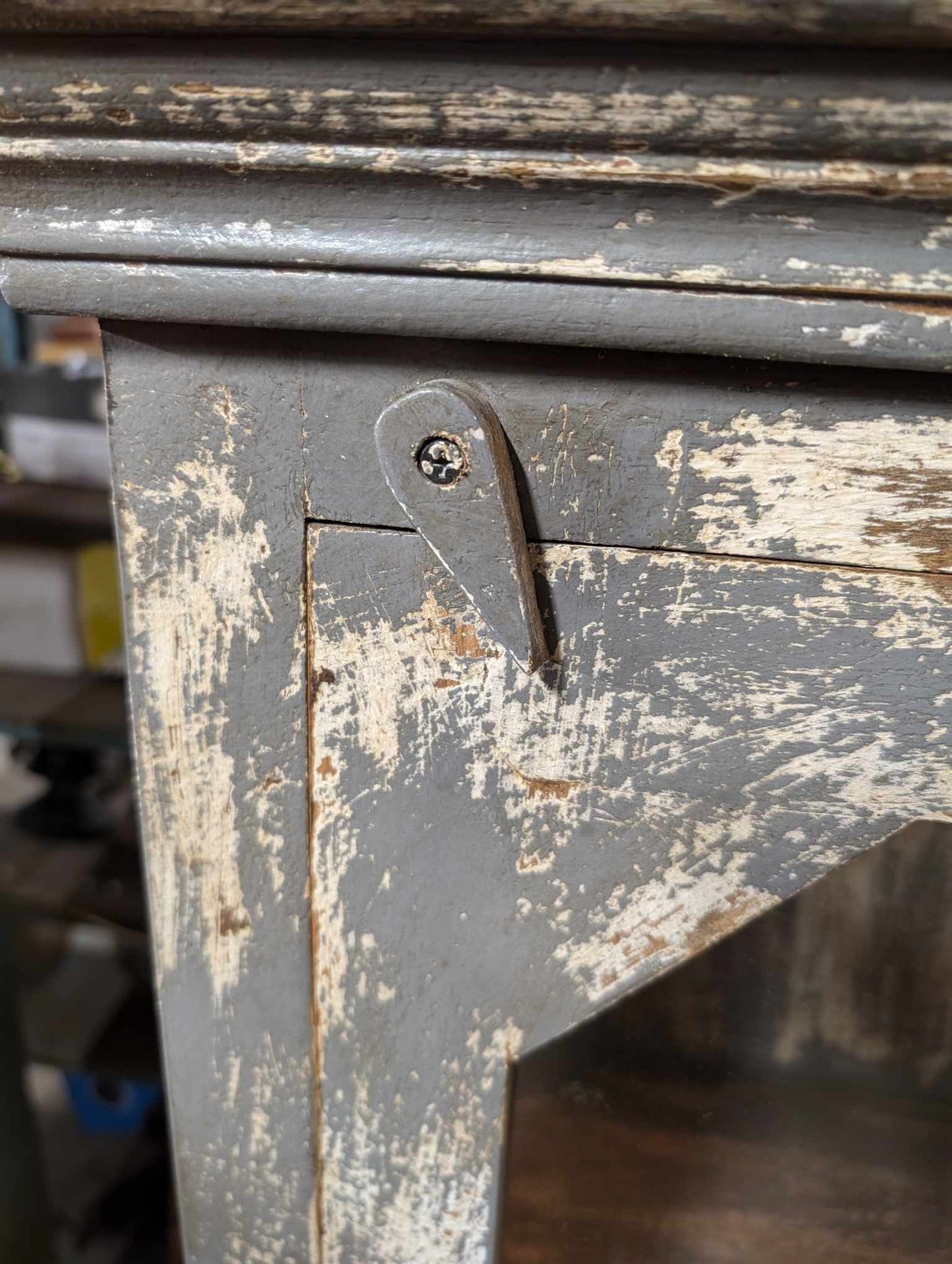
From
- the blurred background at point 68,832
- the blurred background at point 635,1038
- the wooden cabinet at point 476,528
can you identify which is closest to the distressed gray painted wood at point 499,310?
the wooden cabinet at point 476,528

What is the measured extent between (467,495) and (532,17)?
0.13 meters

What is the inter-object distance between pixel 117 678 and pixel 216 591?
770 mm

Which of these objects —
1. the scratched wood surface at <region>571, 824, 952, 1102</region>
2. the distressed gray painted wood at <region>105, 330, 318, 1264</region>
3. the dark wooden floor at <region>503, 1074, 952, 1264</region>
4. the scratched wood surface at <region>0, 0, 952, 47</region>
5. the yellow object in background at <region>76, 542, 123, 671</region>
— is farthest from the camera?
the yellow object in background at <region>76, 542, 123, 671</region>

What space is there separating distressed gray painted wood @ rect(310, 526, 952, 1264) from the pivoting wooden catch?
0.01 m

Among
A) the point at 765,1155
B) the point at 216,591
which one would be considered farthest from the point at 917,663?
the point at 765,1155

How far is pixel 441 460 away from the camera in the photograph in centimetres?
32

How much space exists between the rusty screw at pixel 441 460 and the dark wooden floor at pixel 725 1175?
0.51m

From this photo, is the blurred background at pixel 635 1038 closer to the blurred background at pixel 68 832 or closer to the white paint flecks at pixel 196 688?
the blurred background at pixel 68 832

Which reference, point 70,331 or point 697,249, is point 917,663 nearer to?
point 697,249

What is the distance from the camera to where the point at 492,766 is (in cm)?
36

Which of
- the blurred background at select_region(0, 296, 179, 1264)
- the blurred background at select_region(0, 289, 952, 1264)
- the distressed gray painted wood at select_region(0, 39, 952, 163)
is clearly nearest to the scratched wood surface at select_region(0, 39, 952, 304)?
the distressed gray painted wood at select_region(0, 39, 952, 163)

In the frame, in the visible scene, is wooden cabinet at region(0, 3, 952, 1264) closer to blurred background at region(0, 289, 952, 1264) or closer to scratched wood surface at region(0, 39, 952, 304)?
scratched wood surface at region(0, 39, 952, 304)

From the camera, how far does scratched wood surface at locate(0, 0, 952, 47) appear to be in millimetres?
226

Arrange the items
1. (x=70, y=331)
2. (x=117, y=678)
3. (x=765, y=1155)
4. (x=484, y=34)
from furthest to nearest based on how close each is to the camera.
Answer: (x=70, y=331) → (x=117, y=678) → (x=765, y=1155) → (x=484, y=34)
